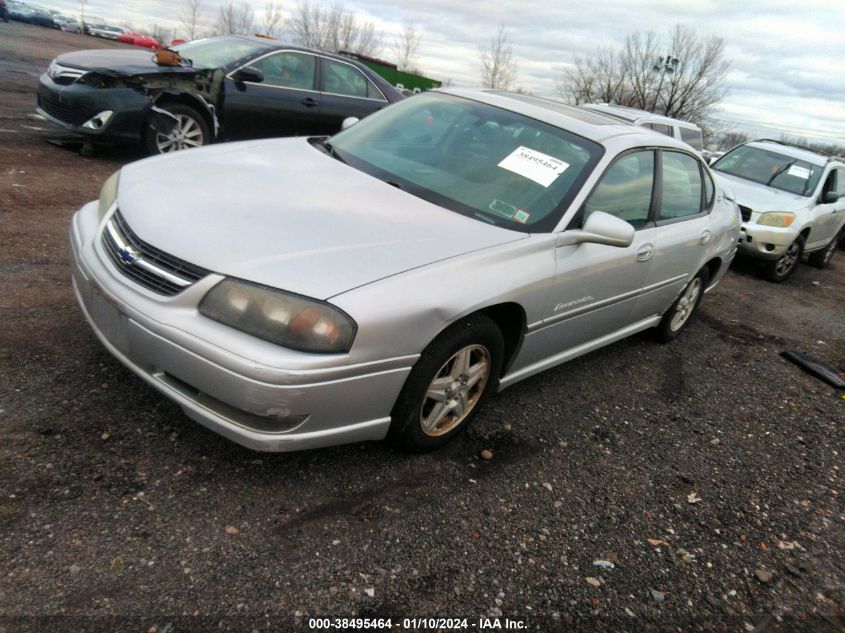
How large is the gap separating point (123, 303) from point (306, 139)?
1.90 metres

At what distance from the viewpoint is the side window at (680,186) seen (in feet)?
13.0

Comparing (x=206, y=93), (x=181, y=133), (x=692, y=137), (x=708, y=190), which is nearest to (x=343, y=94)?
(x=206, y=93)

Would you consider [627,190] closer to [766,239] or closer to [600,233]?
[600,233]

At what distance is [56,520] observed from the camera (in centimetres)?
212

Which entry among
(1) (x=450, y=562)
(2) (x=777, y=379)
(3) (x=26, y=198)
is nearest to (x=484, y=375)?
(1) (x=450, y=562)

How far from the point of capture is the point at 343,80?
8109 mm

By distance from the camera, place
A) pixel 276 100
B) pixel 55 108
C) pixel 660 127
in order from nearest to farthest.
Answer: pixel 55 108 → pixel 276 100 → pixel 660 127

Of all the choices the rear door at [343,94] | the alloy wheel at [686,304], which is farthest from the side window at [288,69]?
the alloy wheel at [686,304]

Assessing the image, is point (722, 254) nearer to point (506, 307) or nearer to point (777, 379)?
point (777, 379)

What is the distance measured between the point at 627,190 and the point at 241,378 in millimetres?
2453

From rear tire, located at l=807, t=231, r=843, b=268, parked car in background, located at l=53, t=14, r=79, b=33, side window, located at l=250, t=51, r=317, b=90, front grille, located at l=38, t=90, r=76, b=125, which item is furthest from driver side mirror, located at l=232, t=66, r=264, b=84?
parked car in background, located at l=53, t=14, r=79, b=33

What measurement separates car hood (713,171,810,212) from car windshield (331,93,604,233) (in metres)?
5.49

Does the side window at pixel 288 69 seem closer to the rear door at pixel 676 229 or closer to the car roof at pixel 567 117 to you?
the car roof at pixel 567 117

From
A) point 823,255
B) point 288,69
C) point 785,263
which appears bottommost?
point 823,255
